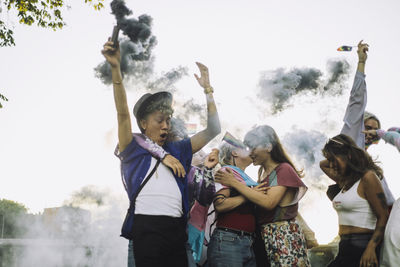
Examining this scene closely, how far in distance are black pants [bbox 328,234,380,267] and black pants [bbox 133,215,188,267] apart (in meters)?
1.44

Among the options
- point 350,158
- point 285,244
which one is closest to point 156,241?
point 285,244

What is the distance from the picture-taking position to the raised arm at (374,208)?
303 centimetres

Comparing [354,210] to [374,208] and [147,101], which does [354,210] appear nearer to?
[374,208]

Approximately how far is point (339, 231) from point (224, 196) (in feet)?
3.54

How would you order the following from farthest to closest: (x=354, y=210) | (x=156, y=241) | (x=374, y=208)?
(x=354, y=210)
(x=374, y=208)
(x=156, y=241)

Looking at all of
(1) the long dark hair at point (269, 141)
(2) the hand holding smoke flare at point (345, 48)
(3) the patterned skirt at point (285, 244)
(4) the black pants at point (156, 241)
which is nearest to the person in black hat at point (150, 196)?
(4) the black pants at point (156, 241)

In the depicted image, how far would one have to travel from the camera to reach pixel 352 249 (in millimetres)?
3191

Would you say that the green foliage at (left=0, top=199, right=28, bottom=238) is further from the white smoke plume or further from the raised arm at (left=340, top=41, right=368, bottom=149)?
the raised arm at (left=340, top=41, right=368, bottom=149)

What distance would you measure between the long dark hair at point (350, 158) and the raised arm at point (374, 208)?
0.34 feet

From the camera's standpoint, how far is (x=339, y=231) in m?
3.38

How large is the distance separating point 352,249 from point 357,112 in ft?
4.79

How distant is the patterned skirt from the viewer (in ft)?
11.2

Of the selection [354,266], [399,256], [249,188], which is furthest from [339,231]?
[249,188]

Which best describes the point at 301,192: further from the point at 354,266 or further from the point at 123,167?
the point at 123,167
